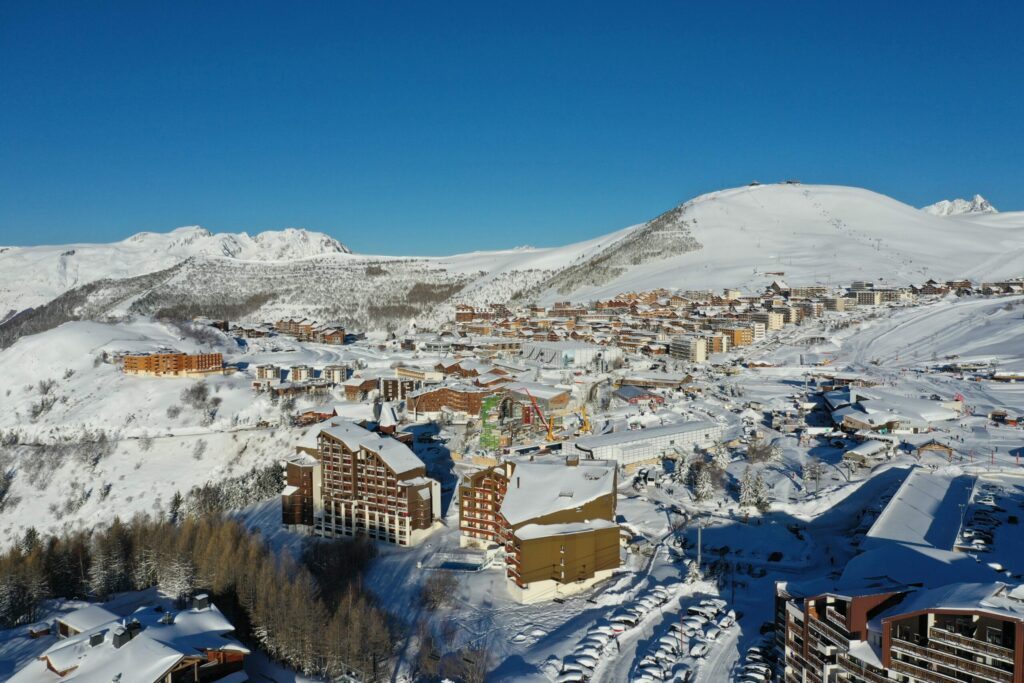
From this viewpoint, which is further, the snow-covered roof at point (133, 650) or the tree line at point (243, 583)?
the tree line at point (243, 583)

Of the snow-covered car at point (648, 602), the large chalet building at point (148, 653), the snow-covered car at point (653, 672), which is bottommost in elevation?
the snow-covered car at point (653, 672)

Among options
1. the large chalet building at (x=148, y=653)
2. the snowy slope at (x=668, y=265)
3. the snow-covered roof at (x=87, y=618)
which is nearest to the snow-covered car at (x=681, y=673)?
the large chalet building at (x=148, y=653)

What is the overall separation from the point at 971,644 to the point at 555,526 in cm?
820

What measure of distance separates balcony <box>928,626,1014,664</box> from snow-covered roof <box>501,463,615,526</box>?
7.70 meters

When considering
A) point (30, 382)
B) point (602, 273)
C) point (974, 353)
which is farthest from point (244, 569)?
point (602, 273)

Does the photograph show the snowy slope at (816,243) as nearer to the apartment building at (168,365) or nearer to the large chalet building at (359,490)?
the apartment building at (168,365)

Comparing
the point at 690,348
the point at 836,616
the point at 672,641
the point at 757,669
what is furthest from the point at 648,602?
the point at 690,348

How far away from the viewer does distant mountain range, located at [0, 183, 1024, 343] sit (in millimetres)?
71125

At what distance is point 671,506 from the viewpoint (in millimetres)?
19406

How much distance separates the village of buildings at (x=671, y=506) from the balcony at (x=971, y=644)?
2 centimetres

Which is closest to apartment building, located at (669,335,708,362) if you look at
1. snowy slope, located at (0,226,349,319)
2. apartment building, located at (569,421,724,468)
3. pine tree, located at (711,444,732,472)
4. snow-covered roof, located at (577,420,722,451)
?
snow-covered roof, located at (577,420,722,451)

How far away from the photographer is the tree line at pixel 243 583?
1262cm

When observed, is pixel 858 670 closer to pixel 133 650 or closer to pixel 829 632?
pixel 829 632

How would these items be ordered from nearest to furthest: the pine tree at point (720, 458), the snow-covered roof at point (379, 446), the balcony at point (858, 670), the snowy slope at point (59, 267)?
the balcony at point (858, 670) → the snow-covered roof at point (379, 446) → the pine tree at point (720, 458) → the snowy slope at point (59, 267)
